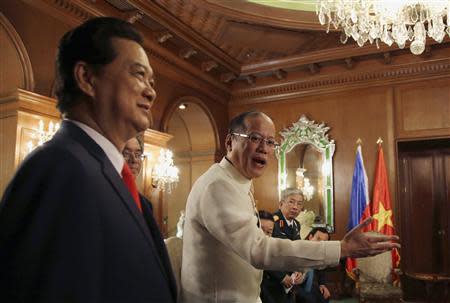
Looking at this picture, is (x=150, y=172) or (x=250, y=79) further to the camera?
(x=250, y=79)

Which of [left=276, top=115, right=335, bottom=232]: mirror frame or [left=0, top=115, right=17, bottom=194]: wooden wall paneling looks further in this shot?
[left=276, top=115, right=335, bottom=232]: mirror frame

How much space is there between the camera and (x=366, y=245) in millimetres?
1419

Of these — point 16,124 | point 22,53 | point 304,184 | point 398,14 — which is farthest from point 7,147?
point 304,184

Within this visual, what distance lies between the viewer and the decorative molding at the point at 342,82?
21.4 ft

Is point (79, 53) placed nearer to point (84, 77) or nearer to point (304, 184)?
point (84, 77)

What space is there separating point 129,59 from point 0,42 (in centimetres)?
381

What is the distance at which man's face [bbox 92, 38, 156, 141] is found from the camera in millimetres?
968

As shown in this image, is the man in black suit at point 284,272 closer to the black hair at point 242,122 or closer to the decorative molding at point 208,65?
the black hair at point 242,122

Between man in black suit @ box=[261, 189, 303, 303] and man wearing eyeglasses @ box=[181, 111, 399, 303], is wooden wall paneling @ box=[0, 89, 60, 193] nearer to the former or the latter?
man in black suit @ box=[261, 189, 303, 303]

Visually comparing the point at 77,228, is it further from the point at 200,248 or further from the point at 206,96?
the point at 206,96

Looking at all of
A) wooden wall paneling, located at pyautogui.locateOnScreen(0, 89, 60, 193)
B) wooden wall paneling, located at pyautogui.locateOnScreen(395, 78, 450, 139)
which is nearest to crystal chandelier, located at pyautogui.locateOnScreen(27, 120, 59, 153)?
wooden wall paneling, located at pyautogui.locateOnScreen(0, 89, 60, 193)

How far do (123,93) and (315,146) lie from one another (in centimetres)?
654

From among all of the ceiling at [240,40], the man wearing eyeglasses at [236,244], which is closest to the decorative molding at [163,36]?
the ceiling at [240,40]

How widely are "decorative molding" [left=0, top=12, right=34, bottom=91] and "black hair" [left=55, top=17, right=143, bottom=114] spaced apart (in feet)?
11.7
